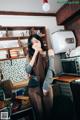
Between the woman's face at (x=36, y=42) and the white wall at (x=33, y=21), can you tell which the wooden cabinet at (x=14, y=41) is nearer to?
the white wall at (x=33, y=21)

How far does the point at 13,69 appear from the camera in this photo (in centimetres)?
370

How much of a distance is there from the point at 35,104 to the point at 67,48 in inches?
84.0

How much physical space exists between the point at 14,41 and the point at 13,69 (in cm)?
68

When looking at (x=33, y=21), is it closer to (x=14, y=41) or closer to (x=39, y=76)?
(x=14, y=41)

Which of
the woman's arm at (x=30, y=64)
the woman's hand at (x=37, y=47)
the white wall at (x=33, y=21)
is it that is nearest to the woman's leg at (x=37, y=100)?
the woman's arm at (x=30, y=64)

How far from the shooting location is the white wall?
12.4 feet

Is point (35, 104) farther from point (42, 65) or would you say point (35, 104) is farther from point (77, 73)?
point (77, 73)

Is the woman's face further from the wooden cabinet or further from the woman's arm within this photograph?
the wooden cabinet

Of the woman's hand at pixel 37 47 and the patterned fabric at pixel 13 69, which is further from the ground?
the woman's hand at pixel 37 47

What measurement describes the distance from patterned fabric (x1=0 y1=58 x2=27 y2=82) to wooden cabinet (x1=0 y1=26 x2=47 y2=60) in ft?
0.63

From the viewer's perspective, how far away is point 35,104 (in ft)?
6.73

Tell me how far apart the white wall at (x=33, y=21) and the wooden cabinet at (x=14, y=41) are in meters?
0.16

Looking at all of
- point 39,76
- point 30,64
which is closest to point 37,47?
point 30,64

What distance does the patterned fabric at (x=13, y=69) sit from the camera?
360cm
